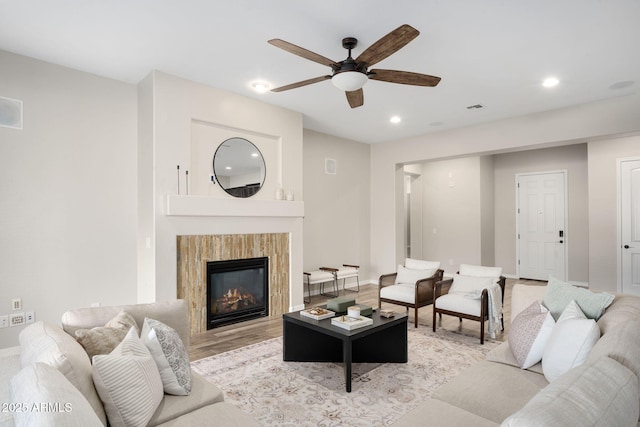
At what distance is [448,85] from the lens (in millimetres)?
4051

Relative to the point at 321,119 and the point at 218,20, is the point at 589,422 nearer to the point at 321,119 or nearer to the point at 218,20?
the point at 218,20

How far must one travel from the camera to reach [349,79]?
281cm

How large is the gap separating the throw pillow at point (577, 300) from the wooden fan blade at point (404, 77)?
177cm

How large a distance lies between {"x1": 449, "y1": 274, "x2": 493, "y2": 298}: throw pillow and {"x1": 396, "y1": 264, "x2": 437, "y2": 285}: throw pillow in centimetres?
39

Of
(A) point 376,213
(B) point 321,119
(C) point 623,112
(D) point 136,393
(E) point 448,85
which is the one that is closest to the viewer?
(D) point 136,393

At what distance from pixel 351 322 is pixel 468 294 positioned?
70.4 inches

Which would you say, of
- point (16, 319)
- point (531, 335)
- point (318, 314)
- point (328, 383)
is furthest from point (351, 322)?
point (16, 319)

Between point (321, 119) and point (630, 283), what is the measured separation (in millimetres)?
5418

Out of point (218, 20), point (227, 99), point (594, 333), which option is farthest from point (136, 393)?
point (227, 99)

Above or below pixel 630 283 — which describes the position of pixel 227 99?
above

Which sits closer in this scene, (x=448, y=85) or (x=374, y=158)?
(x=448, y=85)

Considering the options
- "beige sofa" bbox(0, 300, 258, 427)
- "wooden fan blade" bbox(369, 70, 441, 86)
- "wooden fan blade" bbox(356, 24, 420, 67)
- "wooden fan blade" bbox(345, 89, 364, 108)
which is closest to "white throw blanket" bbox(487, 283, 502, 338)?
"wooden fan blade" bbox(369, 70, 441, 86)

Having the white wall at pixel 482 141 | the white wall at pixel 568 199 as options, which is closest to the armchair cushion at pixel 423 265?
the white wall at pixel 482 141

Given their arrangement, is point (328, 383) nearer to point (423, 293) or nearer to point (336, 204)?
point (423, 293)
